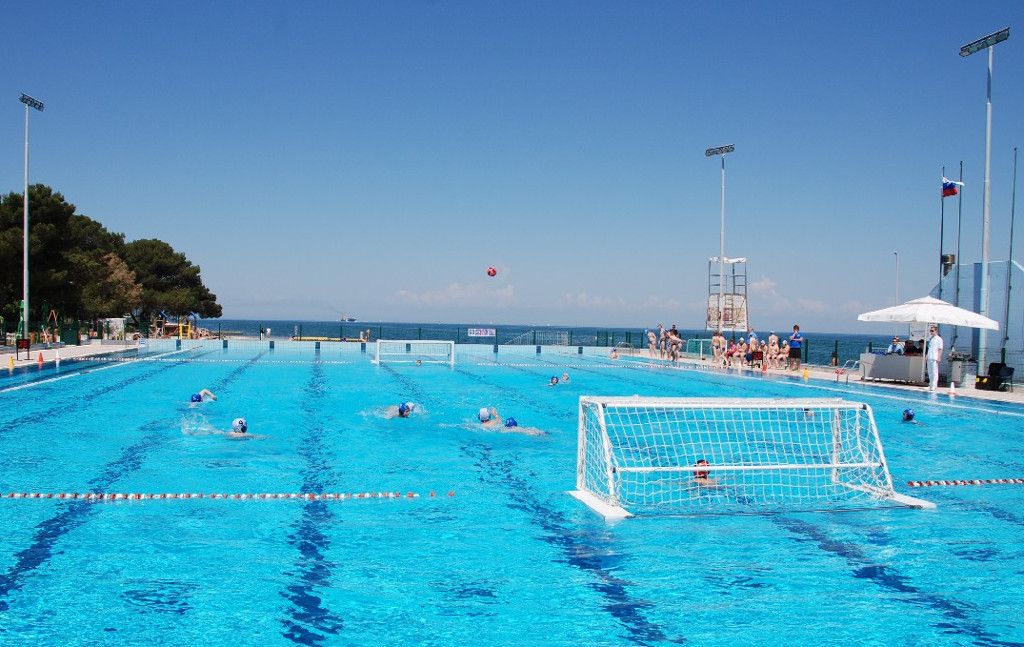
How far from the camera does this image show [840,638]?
449 centimetres

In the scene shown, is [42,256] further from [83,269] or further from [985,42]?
[985,42]


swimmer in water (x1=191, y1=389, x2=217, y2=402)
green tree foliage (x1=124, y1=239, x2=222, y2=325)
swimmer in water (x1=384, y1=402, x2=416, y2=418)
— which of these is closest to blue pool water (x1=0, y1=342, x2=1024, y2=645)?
swimmer in water (x1=384, y1=402, x2=416, y2=418)

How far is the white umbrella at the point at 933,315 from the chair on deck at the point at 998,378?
3.22 feet

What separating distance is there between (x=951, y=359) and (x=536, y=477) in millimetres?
15460

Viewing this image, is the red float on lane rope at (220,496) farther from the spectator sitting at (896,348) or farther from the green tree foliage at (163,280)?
the green tree foliage at (163,280)

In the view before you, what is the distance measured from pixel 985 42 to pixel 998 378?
8.15 meters

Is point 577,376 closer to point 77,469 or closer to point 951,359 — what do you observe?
point 951,359

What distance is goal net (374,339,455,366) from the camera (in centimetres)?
2904

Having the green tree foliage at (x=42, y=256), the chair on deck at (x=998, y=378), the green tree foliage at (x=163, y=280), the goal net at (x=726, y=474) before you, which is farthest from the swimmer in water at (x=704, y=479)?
the green tree foliage at (x=163, y=280)

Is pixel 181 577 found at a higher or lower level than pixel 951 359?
lower

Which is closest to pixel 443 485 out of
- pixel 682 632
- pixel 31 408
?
pixel 682 632

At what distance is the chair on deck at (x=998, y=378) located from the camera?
18.3m

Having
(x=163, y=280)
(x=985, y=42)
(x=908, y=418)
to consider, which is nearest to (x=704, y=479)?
(x=908, y=418)

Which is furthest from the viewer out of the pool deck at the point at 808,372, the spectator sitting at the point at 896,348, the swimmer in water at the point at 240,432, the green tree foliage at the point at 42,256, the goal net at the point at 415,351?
the green tree foliage at the point at 42,256
